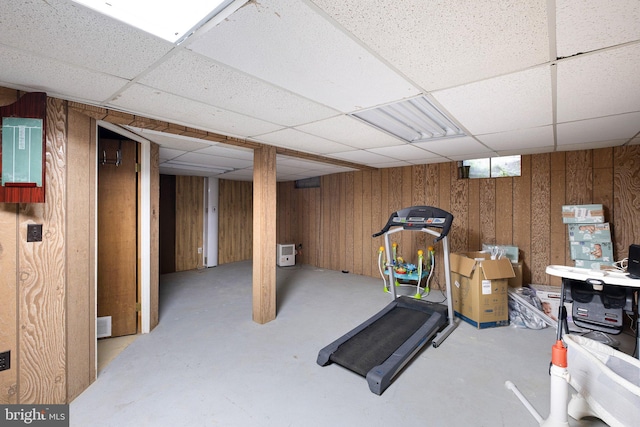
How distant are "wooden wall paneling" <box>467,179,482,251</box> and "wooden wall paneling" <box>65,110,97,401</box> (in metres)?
4.43

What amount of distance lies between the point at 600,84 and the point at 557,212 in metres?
2.51

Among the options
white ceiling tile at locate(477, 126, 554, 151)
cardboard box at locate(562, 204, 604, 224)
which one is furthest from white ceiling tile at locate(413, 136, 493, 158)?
cardboard box at locate(562, 204, 604, 224)

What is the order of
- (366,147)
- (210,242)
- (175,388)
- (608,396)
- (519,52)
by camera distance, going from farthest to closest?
(210,242) < (366,147) < (175,388) < (608,396) < (519,52)

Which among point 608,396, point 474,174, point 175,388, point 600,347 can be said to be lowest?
point 175,388

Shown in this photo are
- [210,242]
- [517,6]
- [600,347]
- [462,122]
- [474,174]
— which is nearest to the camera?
[517,6]

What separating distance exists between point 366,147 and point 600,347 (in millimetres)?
2517

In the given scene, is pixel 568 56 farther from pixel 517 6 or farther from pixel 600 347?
pixel 600 347

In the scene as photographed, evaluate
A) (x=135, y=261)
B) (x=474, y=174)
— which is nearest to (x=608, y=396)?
(x=474, y=174)

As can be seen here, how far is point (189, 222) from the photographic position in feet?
18.9

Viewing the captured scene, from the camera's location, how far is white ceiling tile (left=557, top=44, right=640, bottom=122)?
4.16 feet

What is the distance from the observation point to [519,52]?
1.22 metres

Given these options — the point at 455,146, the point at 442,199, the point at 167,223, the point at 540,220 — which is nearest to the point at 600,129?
the point at 455,146

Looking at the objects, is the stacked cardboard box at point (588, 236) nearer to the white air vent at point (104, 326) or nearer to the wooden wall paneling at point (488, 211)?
the wooden wall paneling at point (488, 211)

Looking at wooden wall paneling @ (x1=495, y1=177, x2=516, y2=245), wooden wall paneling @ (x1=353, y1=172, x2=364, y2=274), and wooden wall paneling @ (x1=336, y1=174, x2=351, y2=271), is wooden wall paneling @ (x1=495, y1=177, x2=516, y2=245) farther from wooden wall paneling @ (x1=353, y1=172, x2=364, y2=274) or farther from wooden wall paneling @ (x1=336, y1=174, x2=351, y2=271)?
wooden wall paneling @ (x1=336, y1=174, x2=351, y2=271)
